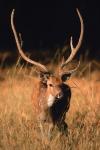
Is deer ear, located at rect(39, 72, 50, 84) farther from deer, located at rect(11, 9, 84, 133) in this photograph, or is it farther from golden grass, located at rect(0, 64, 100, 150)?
golden grass, located at rect(0, 64, 100, 150)

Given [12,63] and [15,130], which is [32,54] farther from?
[15,130]

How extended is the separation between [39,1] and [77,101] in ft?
38.4

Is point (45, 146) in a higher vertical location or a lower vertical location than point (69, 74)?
lower

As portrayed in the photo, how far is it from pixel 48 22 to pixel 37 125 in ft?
42.5

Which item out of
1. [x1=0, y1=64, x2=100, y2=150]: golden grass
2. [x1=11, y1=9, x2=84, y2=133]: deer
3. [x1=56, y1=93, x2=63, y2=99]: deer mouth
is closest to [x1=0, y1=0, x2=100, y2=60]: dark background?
[x1=0, y1=64, x2=100, y2=150]: golden grass

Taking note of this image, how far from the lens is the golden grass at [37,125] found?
293 inches

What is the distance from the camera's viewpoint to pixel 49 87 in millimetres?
8172

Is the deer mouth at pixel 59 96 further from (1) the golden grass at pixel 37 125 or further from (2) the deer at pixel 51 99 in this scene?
(1) the golden grass at pixel 37 125

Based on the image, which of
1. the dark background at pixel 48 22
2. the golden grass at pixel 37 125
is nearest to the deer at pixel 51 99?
the golden grass at pixel 37 125

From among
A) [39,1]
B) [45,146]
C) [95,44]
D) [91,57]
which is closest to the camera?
[45,146]

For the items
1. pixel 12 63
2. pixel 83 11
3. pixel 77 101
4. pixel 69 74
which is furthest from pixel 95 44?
pixel 69 74

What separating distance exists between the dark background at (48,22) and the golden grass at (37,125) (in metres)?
8.86

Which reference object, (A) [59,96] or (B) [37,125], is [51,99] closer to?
(A) [59,96]

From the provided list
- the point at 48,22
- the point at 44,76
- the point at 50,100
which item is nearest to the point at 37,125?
the point at 50,100
